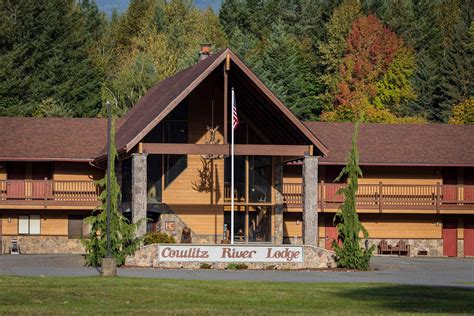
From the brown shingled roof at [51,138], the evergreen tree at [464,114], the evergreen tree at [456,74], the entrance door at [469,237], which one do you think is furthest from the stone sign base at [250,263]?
the evergreen tree at [456,74]

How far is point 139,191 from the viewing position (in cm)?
4938

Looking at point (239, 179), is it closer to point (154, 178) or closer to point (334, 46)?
point (154, 178)

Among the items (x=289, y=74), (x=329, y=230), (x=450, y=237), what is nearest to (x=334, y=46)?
(x=289, y=74)

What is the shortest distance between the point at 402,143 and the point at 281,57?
4047cm

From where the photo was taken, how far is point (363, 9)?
384 ft

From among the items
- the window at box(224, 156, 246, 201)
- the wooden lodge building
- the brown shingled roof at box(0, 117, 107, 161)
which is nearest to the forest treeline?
the brown shingled roof at box(0, 117, 107, 161)

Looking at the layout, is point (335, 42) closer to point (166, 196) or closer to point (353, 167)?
point (166, 196)

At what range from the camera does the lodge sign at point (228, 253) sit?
45656 millimetres

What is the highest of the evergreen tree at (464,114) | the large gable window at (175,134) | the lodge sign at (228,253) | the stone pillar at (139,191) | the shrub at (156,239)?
the evergreen tree at (464,114)

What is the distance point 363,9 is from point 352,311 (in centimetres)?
9194

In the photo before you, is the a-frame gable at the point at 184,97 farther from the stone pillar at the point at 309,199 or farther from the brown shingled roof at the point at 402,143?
the brown shingled roof at the point at 402,143

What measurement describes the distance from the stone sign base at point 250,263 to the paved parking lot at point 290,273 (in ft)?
5.34

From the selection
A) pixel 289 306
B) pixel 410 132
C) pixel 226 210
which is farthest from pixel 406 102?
pixel 289 306

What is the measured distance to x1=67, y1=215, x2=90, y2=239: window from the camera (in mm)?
60406
